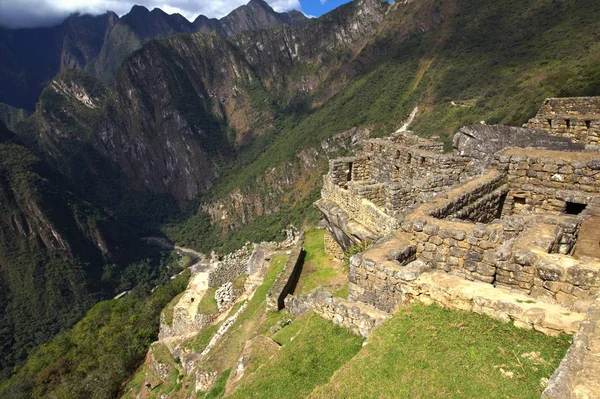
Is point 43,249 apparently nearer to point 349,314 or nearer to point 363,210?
point 363,210

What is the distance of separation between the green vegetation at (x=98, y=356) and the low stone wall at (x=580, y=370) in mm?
26234

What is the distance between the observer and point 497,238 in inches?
226

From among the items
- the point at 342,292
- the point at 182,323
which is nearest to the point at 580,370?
the point at 342,292

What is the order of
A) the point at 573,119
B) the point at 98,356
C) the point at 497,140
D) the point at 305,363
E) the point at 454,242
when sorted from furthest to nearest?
1. the point at 98,356
2. the point at 573,119
3. the point at 497,140
4. the point at 305,363
5. the point at 454,242

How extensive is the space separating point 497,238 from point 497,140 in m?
6.04

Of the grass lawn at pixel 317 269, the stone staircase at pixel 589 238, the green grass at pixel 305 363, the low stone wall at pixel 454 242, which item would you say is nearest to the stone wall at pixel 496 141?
the stone staircase at pixel 589 238

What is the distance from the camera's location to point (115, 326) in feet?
118

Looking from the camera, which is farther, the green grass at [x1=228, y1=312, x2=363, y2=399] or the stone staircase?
the green grass at [x1=228, y1=312, x2=363, y2=399]

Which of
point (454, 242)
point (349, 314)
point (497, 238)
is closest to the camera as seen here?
point (497, 238)

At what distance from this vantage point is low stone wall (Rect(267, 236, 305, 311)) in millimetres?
14052

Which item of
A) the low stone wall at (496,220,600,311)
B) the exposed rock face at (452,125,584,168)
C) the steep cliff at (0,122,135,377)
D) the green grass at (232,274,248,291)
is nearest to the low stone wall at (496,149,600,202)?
the exposed rock face at (452,125,584,168)

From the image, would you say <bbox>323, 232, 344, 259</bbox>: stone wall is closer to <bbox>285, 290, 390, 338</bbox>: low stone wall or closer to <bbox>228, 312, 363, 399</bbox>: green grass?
<bbox>285, 290, 390, 338</bbox>: low stone wall

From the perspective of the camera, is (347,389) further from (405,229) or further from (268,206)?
(268,206)

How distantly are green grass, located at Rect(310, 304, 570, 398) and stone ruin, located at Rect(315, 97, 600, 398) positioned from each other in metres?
0.21
